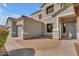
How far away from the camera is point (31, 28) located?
314cm

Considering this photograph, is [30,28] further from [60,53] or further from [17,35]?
[60,53]

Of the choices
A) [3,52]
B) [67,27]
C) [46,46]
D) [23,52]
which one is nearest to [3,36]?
[3,52]

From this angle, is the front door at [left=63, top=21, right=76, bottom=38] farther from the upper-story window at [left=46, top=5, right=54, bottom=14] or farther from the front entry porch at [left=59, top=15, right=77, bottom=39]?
the upper-story window at [left=46, top=5, right=54, bottom=14]

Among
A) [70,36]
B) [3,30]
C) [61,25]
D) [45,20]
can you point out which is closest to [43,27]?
[45,20]

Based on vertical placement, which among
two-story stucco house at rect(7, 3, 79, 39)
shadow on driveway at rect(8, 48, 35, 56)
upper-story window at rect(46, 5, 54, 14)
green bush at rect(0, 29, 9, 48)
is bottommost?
shadow on driveway at rect(8, 48, 35, 56)

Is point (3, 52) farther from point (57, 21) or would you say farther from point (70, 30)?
point (70, 30)

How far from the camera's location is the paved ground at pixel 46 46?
300 cm

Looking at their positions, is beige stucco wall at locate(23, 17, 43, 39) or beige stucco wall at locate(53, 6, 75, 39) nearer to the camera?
beige stucco wall at locate(53, 6, 75, 39)

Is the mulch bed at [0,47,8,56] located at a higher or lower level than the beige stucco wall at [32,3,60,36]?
lower

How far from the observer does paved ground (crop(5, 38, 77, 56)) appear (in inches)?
118

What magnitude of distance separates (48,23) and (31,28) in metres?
0.36

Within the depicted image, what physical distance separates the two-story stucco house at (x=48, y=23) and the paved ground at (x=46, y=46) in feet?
0.38

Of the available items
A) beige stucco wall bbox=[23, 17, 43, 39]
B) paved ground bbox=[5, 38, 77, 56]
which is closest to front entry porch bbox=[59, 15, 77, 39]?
paved ground bbox=[5, 38, 77, 56]

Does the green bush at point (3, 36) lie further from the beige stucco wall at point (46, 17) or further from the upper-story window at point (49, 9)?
the upper-story window at point (49, 9)
